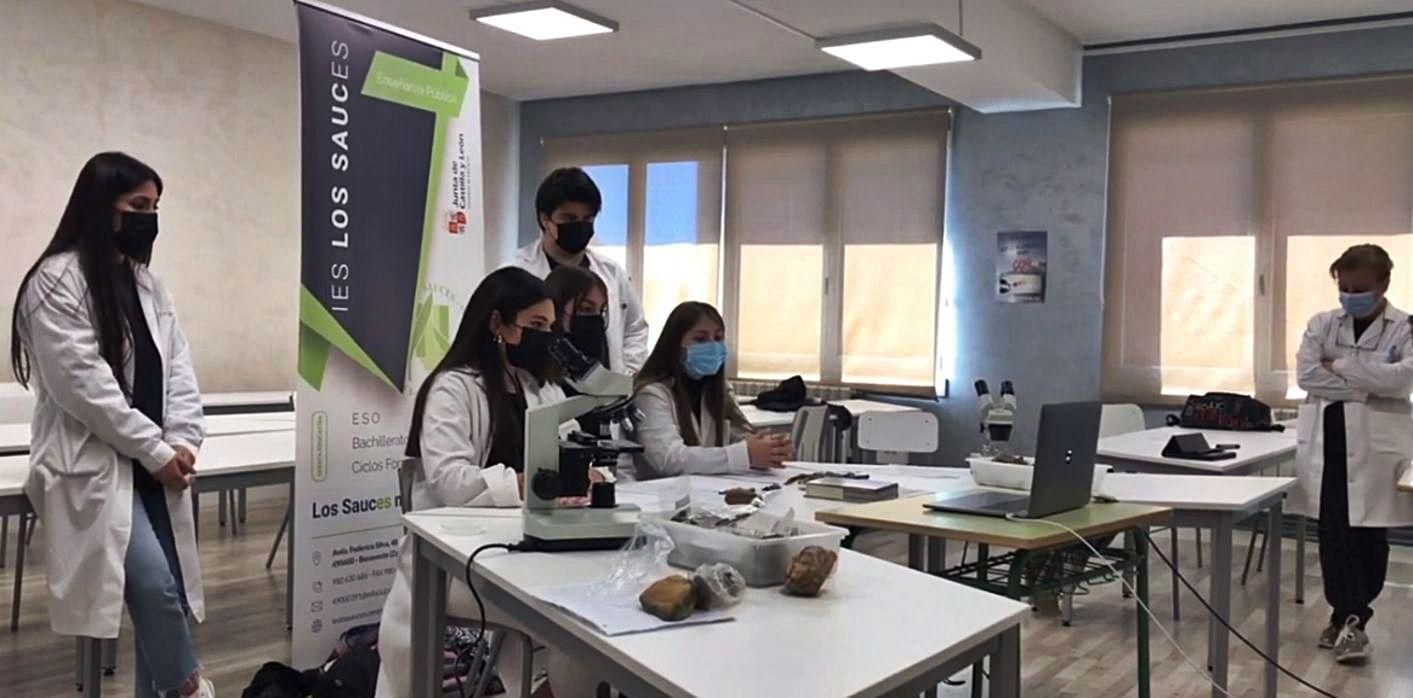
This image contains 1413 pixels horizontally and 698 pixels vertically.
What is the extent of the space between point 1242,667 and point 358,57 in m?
3.42

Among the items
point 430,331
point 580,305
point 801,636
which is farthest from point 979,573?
point 430,331

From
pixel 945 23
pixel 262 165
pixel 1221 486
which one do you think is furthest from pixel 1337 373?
pixel 262 165

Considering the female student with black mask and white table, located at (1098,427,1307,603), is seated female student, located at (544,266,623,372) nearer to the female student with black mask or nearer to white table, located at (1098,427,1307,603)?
the female student with black mask

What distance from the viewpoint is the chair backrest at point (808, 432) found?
4.80m

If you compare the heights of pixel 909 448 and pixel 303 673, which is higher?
pixel 909 448

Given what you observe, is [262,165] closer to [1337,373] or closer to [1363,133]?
[1337,373]

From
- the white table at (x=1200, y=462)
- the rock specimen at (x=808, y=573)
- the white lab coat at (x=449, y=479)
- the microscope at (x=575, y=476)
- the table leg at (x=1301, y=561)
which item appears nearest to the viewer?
the rock specimen at (x=808, y=573)

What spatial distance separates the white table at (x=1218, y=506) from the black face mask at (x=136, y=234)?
242 cm

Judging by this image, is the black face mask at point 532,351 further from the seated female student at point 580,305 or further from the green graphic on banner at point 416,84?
the green graphic on banner at point 416,84

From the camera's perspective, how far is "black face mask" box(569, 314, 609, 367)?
3.00 metres

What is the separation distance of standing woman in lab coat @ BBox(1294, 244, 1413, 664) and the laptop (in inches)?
78.0

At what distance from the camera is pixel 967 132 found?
7.22m

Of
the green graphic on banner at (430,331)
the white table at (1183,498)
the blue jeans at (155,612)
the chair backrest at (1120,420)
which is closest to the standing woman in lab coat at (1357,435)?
the chair backrest at (1120,420)

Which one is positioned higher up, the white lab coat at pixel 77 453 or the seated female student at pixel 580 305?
the seated female student at pixel 580 305
